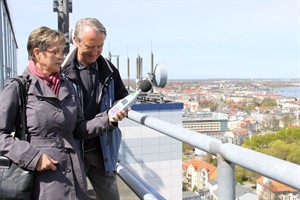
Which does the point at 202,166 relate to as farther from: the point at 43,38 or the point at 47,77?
the point at 43,38

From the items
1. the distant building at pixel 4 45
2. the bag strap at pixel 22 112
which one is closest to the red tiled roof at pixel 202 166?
the bag strap at pixel 22 112

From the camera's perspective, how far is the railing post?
130 cm

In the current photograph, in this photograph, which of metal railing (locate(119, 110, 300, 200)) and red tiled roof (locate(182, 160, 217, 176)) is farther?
red tiled roof (locate(182, 160, 217, 176))

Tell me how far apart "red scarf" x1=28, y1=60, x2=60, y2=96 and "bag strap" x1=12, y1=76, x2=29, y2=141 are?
70 mm

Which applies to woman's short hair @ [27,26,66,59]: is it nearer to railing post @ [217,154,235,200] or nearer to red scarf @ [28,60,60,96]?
red scarf @ [28,60,60,96]

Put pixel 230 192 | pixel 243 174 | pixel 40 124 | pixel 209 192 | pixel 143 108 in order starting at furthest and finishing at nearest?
1. pixel 143 108
2. pixel 40 124
3. pixel 209 192
4. pixel 243 174
5. pixel 230 192

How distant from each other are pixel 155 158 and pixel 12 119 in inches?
276

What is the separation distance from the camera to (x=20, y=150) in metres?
1.60

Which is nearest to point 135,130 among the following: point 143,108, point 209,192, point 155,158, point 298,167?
point 155,158

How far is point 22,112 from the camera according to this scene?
5.38 feet

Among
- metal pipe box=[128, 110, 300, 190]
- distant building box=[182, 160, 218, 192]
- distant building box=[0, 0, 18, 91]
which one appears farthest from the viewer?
distant building box=[0, 0, 18, 91]

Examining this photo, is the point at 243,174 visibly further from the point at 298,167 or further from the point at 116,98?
the point at 116,98

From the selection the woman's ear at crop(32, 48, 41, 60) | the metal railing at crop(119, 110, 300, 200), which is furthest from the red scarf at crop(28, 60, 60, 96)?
the metal railing at crop(119, 110, 300, 200)

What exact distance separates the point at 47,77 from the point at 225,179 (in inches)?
38.0
